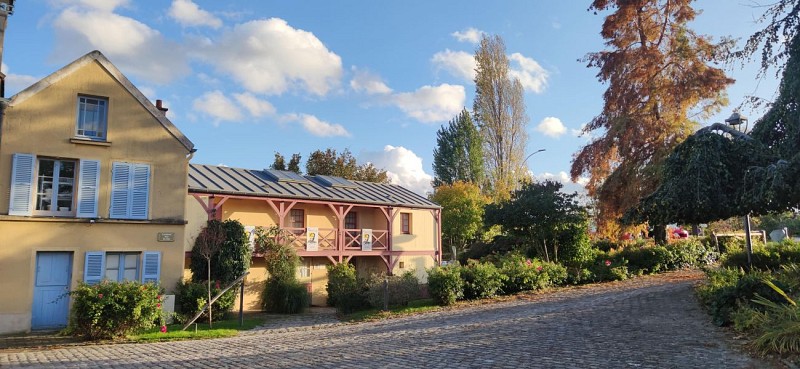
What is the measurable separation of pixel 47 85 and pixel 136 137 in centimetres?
248

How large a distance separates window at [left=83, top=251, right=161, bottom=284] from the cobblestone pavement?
3567mm

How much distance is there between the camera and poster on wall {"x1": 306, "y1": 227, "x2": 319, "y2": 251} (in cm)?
2042

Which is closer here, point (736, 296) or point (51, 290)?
point (736, 296)

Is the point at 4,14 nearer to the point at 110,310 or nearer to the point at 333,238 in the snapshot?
the point at 110,310

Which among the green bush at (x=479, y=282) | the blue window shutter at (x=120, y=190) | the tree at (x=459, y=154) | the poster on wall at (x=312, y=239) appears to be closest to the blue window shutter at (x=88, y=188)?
the blue window shutter at (x=120, y=190)

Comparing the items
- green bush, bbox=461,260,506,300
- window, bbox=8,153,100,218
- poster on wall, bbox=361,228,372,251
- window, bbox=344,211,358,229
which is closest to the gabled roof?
window, bbox=8,153,100,218

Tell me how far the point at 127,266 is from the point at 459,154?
34.7 m

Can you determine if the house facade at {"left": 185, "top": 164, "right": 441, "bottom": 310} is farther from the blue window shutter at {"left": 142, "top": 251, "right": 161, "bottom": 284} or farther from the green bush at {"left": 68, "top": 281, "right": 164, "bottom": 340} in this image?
the green bush at {"left": 68, "top": 281, "right": 164, "bottom": 340}

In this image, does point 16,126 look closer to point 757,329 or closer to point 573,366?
point 573,366

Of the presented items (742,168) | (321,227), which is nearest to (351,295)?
(321,227)

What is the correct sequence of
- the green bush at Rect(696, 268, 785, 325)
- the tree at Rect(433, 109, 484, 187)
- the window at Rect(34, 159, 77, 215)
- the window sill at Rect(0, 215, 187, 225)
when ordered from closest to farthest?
the green bush at Rect(696, 268, 785, 325) < the window sill at Rect(0, 215, 187, 225) < the window at Rect(34, 159, 77, 215) < the tree at Rect(433, 109, 484, 187)

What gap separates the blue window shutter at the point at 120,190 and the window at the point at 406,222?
41.7 feet

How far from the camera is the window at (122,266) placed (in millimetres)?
14414

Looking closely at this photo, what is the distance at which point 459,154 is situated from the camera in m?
46.5
